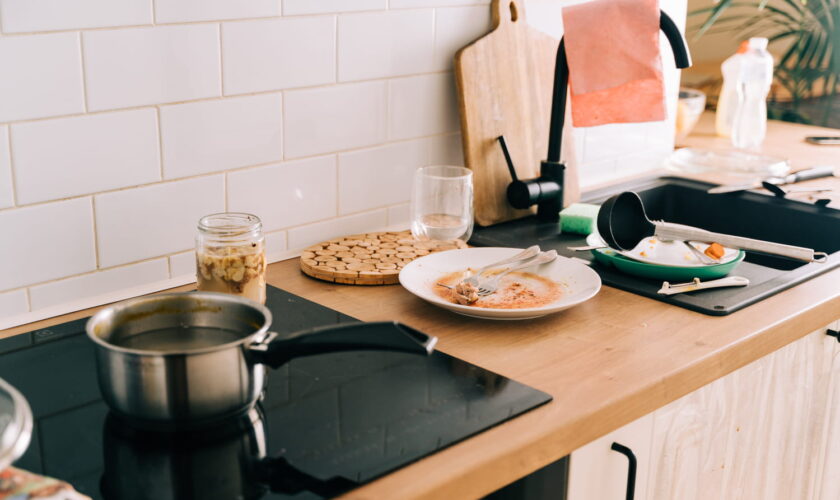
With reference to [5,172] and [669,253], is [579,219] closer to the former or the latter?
[669,253]

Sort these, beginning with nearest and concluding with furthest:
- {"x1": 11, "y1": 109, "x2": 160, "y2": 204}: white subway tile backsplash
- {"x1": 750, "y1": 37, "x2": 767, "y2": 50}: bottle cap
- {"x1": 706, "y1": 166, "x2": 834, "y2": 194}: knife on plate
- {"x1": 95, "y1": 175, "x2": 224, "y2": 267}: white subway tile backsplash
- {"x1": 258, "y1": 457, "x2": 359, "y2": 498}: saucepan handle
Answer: {"x1": 258, "y1": 457, "x2": 359, "y2": 498}: saucepan handle
{"x1": 11, "y1": 109, "x2": 160, "y2": 204}: white subway tile backsplash
{"x1": 95, "y1": 175, "x2": 224, "y2": 267}: white subway tile backsplash
{"x1": 706, "y1": 166, "x2": 834, "y2": 194}: knife on plate
{"x1": 750, "y1": 37, "x2": 767, "y2": 50}: bottle cap

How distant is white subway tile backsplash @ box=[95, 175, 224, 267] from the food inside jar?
0.45 feet

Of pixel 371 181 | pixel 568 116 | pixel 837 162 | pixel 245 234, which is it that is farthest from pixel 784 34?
pixel 245 234

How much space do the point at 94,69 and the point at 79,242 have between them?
0.24 m

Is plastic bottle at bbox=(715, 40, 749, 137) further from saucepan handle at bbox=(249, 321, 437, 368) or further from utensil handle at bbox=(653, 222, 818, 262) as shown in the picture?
saucepan handle at bbox=(249, 321, 437, 368)

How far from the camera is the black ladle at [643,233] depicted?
146 cm

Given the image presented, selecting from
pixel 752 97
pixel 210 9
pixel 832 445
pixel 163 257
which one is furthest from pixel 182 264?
pixel 752 97

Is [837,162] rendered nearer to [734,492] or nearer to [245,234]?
[734,492]

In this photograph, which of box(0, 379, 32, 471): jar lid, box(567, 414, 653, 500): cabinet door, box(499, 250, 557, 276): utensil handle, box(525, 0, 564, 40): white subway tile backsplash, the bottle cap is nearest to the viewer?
box(0, 379, 32, 471): jar lid

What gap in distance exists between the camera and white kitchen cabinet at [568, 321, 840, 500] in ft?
3.74

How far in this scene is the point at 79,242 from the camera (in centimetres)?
127

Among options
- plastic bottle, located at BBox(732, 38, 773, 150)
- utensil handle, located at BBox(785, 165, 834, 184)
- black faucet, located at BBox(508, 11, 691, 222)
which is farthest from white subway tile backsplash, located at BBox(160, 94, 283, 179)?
plastic bottle, located at BBox(732, 38, 773, 150)

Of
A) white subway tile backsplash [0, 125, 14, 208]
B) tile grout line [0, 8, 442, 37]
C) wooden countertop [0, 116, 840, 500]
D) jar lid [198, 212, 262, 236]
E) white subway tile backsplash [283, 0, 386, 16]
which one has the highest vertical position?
white subway tile backsplash [283, 0, 386, 16]

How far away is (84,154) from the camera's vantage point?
4.06 ft
